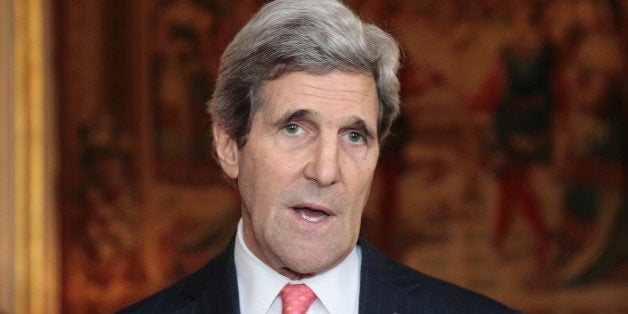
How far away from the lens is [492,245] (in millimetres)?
7445

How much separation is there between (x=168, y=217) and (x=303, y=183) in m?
4.37

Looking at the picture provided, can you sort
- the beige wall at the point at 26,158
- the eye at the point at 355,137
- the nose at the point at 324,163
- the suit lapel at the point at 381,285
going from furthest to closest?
the beige wall at the point at 26,158, the suit lapel at the point at 381,285, the eye at the point at 355,137, the nose at the point at 324,163

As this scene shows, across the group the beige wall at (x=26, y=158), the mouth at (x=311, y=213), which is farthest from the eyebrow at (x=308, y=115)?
the beige wall at (x=26, y=158)

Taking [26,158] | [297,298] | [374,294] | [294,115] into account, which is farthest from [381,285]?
[26,158]

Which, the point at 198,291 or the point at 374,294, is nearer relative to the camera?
the point at 374,294

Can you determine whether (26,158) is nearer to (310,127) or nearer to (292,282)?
(292,282)

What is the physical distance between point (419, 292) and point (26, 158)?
4216 mm

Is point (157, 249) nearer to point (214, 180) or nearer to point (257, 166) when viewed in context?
point (214, 180)

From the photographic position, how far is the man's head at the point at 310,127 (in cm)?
310

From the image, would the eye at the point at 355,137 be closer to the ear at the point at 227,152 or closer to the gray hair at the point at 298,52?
the gray hair at the point at 298,52

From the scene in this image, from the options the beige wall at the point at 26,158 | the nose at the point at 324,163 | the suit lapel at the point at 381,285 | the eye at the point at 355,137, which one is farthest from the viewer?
the beige wall at the point at 26,158

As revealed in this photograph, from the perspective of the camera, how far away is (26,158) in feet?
23.3

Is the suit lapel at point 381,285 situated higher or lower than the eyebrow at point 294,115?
lower

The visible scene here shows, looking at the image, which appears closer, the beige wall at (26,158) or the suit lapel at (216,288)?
the suit lapel at (216,288)
